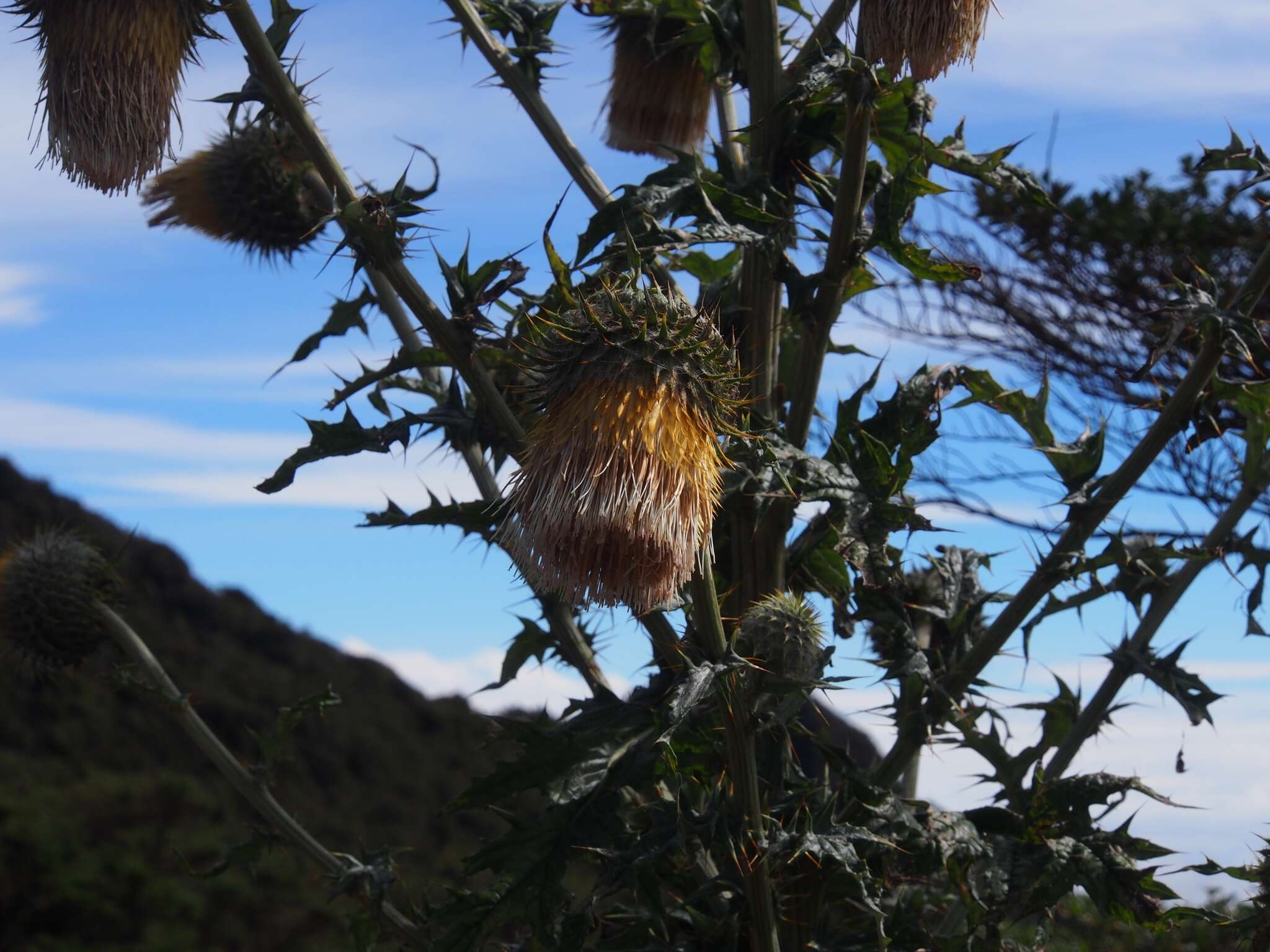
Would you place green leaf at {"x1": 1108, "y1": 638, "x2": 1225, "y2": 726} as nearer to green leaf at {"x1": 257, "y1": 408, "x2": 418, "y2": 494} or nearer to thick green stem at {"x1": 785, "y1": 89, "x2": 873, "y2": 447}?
thick green stem at {"x1": 785, "y1": 89, "x2": 873, "y2": 447}

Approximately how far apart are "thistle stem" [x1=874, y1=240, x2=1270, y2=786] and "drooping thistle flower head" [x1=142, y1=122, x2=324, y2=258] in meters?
2.41

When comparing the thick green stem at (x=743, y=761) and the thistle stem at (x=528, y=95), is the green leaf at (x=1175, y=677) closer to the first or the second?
the thick green stem at (x=743, y=761)

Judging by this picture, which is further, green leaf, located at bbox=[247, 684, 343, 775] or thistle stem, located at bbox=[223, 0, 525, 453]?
green leaf, located at bbox=[247, 684, 343, 775]

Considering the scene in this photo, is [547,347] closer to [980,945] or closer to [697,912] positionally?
[697,912]

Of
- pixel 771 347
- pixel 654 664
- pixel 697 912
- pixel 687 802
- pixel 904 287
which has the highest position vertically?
pixel 904 287

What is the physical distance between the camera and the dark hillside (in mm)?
15234

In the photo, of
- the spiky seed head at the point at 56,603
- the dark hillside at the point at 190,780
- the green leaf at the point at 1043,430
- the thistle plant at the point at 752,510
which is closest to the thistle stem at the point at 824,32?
the thistle plant at the point at 752,510

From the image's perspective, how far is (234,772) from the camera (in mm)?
3711

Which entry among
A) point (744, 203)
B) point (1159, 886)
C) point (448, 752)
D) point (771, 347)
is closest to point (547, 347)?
point (744, 203)

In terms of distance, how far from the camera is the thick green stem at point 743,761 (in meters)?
2.23

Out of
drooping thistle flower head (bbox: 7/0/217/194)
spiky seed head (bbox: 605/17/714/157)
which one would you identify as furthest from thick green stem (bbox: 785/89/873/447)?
drooping thistle flower head (bbox: 7/0/217/194)

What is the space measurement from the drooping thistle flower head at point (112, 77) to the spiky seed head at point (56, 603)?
216cm

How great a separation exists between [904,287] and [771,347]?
8057 mm

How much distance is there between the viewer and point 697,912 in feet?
8.76
